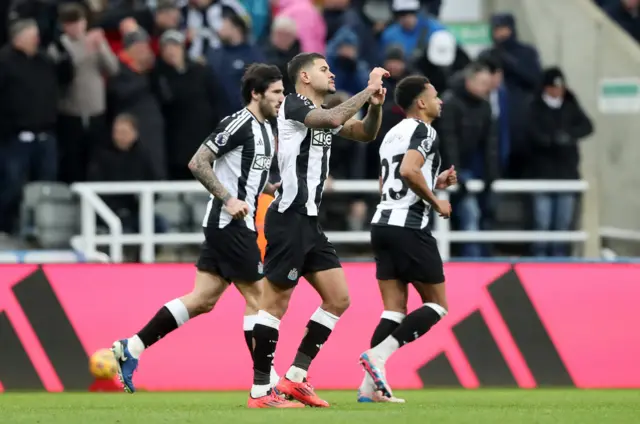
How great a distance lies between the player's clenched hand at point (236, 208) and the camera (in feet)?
33.1

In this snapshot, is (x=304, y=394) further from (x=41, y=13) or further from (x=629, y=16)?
(x=629, y=16)

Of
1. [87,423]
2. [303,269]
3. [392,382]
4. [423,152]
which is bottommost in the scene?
[392,382]

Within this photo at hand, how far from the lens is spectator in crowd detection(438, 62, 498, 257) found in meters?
15.9

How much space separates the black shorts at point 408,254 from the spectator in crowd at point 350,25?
667cm

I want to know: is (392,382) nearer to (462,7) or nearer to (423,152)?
(423,152)

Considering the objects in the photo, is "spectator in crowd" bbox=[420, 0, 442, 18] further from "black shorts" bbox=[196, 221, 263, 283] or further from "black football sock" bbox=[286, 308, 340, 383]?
"black football sock" bbox=[286, 308, 340, 383]

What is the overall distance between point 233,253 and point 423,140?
1539 millimetres

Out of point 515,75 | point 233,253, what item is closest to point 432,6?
point 515,75

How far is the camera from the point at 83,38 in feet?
51.7

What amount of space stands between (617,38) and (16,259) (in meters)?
7.77

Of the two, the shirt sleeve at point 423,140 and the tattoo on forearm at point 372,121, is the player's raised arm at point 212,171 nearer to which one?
the tattoo on forearm at point 372,121

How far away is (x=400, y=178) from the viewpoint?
10773mm

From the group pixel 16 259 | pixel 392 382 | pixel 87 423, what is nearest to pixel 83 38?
pixel 16 259

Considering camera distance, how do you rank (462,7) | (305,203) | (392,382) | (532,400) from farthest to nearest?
(462,7) → (392,382) → (532,400) → (305,203)
